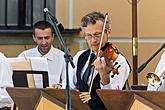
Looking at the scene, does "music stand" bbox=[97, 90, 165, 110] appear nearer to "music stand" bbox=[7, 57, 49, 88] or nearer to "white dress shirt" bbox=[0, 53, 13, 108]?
"white dress shirt" bbox=[0, 53, 13, 108]

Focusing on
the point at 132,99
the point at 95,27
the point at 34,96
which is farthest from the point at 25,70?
the point at 132,99

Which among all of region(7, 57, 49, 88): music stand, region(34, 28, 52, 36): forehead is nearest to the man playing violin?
region(7, 57, 49, 88): music stand

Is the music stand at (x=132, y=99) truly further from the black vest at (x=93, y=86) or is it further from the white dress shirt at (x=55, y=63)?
the white dress shirt at (x=55, y=63)

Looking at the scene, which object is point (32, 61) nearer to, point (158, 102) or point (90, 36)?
point (90, 36)

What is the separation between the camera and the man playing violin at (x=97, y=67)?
3949 millimetres

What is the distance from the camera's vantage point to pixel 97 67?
3879 mm

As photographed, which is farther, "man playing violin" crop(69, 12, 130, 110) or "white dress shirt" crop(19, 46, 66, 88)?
"white dress shirt" crop(19, 46, 66, 88)

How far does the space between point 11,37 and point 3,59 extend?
2.63m

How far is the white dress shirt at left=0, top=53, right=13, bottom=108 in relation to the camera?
4297 mm

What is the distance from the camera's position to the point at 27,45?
706cm

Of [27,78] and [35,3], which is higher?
[35,3]

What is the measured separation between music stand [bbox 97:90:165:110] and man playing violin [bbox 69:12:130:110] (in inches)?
16.4

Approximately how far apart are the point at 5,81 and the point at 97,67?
838mm

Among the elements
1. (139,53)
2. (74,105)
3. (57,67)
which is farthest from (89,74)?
(139,53)
